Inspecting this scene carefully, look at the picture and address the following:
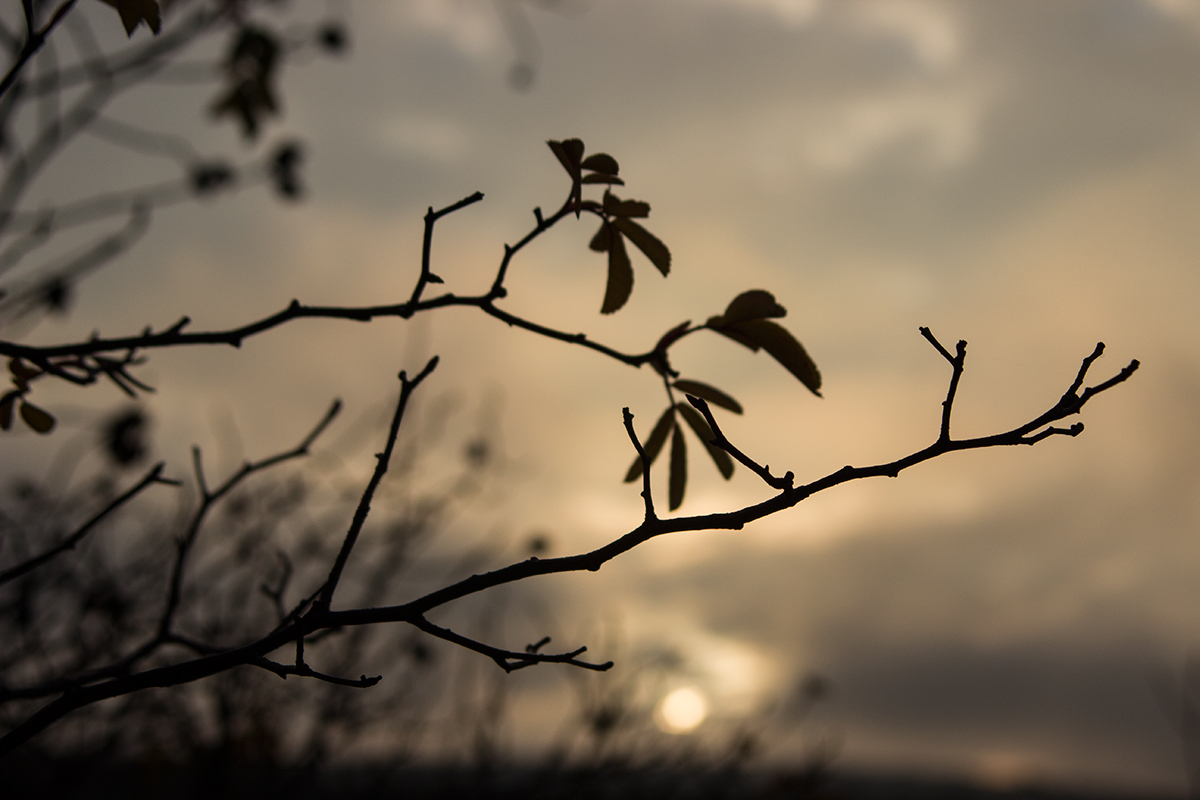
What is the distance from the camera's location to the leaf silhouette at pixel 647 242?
1.38 metres

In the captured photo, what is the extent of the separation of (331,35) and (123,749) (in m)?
3.80

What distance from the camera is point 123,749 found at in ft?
15.1

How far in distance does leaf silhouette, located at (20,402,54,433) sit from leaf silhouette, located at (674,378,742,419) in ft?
3.67

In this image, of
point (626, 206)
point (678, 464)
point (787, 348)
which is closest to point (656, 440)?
point (678, 464)

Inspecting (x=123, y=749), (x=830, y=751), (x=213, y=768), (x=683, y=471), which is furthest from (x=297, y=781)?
(x=683, y=471)

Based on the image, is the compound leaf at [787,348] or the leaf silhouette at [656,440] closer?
the compound leaf at [787,348]

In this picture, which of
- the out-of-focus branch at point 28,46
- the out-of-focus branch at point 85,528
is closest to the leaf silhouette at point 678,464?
the out-of-focus branch at point 85,528

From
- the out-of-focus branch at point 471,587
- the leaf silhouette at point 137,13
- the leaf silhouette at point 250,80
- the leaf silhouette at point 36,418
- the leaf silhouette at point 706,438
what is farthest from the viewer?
the leaf silhouette at point 250,80

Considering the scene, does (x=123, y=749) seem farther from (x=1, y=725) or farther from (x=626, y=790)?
(x=626, y=790)

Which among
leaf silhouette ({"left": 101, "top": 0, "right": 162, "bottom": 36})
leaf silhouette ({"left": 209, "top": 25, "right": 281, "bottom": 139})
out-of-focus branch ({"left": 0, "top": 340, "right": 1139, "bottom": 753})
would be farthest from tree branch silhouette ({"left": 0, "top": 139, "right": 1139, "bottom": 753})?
leaf silhouette ({"left": 209, "top": 25, "right": 281, "bottom": 139})

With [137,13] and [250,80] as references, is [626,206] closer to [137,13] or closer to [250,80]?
[137,13]

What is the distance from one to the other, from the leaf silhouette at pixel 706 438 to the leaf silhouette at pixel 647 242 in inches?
8.8

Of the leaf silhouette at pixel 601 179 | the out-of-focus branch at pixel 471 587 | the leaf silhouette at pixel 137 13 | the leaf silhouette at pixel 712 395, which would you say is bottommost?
the out-of-focus branch at pixel 471 587

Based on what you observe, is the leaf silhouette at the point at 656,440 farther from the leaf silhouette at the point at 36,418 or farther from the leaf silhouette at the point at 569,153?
the leaf silhouette at the point at 36,418
